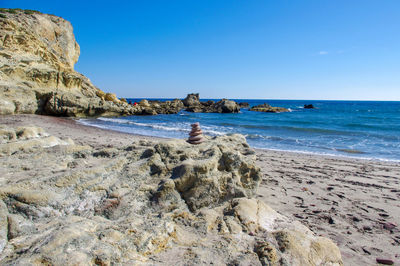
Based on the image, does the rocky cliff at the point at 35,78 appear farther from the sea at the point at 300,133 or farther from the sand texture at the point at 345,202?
the sand texture at the point at 345,202

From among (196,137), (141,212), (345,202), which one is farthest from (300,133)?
(141,212)

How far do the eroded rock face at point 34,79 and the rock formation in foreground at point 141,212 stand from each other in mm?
15868

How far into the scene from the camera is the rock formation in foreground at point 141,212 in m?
1.76

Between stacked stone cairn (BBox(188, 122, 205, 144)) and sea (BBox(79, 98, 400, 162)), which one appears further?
sea (BBox(79, 98, 400, 162))

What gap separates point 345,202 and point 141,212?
13.3 feet

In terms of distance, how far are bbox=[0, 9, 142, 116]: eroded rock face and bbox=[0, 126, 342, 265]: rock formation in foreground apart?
52.1 ft

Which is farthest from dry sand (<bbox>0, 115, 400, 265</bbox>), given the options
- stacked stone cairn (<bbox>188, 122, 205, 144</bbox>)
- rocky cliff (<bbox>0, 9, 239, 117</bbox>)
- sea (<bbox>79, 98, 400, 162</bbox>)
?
rocky cliff (<bbox>0, 9, 239, 117</bbox>)

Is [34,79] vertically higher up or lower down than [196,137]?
higher up

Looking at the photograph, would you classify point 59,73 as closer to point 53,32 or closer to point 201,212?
point 53,32

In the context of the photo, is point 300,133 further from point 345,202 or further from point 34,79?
point 34,79

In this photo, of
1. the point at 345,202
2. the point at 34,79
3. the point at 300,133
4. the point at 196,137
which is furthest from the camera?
the point at 300,133

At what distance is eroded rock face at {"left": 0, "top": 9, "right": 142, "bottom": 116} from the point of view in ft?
53.6

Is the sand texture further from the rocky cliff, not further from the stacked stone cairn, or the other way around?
the rocky cliff

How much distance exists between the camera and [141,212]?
2506 mm
